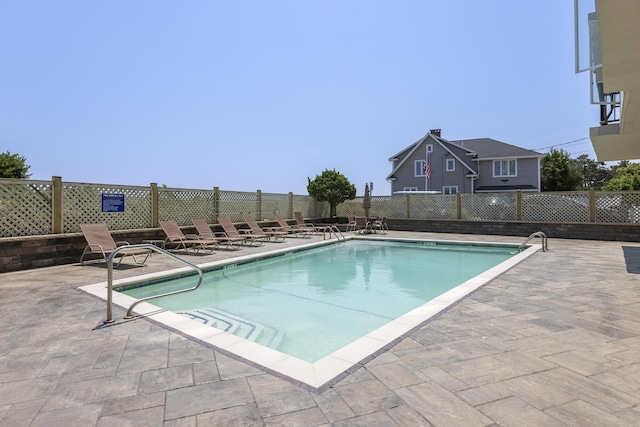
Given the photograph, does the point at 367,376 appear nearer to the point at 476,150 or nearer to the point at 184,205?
the point at 184,205

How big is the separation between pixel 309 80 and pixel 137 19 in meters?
7.13

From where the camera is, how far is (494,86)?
62.8 ft

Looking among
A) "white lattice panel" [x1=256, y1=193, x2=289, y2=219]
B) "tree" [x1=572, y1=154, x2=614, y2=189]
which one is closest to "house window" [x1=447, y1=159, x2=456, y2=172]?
"white lattice panel" [x1=256, y1=193, x2=289, y2=219]

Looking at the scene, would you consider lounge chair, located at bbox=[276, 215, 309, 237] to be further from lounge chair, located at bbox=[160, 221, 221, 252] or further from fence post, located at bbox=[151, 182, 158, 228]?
fence post, located at bbox=[151, 182, 158, 228]

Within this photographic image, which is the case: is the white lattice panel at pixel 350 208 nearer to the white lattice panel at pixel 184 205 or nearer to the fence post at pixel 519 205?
the fence post at pixel 519 205

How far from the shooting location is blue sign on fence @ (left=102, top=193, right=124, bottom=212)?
891 centimetres

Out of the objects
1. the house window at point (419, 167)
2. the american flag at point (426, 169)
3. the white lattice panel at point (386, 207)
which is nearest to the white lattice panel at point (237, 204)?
the white lattice panel at point (386, 207)

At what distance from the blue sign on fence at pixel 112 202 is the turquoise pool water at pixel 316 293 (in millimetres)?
3559

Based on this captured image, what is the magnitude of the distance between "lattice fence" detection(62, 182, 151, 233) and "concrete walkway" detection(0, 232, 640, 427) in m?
4.41

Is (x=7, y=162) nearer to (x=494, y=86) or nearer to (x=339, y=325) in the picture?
(x=339, y=325)

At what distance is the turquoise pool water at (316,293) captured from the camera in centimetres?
434

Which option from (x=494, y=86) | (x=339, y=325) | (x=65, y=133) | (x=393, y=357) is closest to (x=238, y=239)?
(x=339, y=325)

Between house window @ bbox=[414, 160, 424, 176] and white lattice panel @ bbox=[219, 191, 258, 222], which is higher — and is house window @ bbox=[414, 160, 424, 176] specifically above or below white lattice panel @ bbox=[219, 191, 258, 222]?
above

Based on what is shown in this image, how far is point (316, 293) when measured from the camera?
20.5ft
